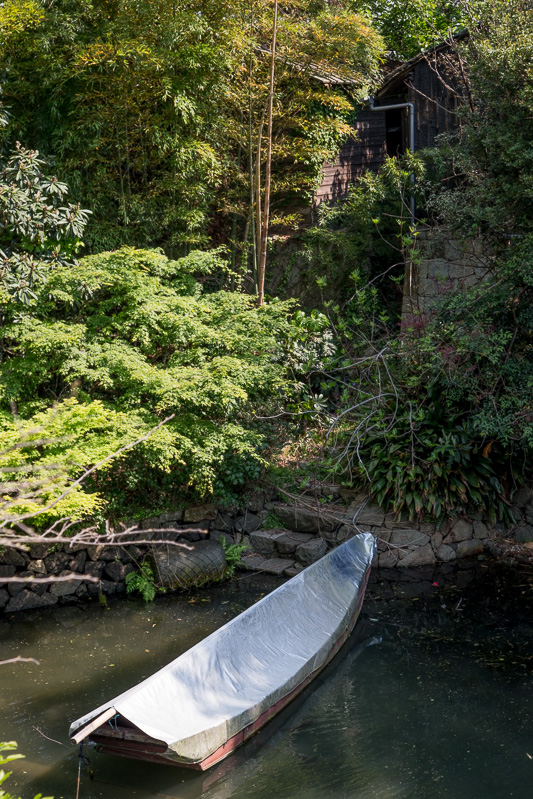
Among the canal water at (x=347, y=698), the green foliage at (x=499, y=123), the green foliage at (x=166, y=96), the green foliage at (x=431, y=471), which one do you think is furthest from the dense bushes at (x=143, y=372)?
the green foliage at (x=499, y=123)

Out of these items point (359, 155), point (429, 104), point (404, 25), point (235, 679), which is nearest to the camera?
point (235, 679)

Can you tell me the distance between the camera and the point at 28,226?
8.48m

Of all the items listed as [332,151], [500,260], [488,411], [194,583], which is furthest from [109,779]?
[332,151]

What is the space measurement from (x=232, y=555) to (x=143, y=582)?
1.28 meters

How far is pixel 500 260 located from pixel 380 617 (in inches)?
178

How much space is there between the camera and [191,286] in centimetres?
941

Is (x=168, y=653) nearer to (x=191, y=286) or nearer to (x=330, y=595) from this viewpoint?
(x=330, y=595)

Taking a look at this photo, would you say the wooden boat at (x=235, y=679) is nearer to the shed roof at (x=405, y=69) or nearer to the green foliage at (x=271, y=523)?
the green foliage at (x=271, y=523)

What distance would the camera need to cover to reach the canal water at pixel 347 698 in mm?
4684

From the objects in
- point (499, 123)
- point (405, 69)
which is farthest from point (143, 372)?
point (405, 69)

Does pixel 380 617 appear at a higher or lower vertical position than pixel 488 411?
lower

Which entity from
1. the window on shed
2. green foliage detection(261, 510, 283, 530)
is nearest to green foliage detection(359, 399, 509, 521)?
green foliage detection(261, 510, 283, 530)

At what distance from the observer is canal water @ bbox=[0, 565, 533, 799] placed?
4.68 m

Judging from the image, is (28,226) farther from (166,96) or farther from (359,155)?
(359,155)
